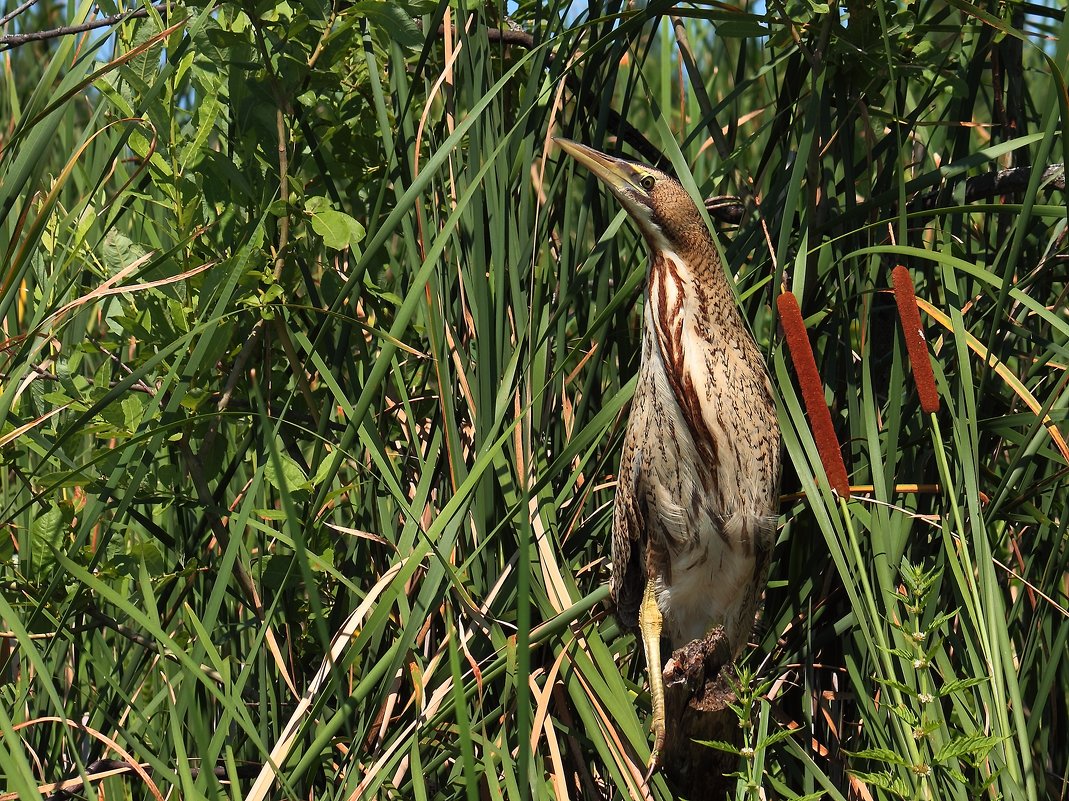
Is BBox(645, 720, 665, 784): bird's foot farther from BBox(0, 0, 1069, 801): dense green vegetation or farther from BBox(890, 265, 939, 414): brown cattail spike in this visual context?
BBox(890, 265, 939, 414): brown cattail spike

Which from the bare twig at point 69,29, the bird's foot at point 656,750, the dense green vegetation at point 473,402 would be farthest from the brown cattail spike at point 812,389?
the bare twig at point 69,29

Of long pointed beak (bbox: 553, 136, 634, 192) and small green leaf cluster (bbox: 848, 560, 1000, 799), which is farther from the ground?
long pointed beak (bbox: 553, 136, 634, 192)

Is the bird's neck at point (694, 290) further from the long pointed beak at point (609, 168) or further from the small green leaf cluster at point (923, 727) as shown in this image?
the small green leaf cluster at point (923, 727)

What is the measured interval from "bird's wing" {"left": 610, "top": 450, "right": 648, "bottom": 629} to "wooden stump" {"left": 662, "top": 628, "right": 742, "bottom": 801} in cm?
12

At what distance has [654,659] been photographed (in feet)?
5.95

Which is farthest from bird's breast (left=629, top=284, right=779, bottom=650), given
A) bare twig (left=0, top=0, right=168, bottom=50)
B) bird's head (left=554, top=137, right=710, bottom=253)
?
bare twig (left=0, top=0, right=168, bottom=50)

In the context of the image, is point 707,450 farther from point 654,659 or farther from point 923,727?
point 923,727

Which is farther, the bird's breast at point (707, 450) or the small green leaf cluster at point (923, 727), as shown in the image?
the bird's breast at point (707, 450)

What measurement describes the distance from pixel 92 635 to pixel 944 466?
164 centimetres

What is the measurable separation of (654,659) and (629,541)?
0.20m

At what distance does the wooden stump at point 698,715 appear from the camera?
1813 mm

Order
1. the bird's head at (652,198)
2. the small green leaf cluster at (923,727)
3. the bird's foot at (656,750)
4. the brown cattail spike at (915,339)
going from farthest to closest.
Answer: the bird's head at (652,198) → the bird's foot at (656,750) → the brown cattail spike at (915,339) → the small green leaf cluster at (923,727)

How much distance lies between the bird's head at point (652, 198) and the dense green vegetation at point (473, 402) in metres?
0.06

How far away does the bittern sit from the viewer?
1.78 meters
